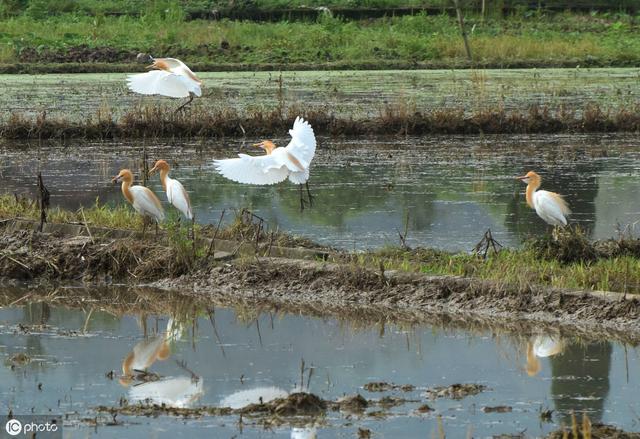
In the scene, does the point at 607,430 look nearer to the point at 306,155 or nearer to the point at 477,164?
the point at 306,155

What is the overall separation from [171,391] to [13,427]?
0.95 metres

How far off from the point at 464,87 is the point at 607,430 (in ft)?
68.0

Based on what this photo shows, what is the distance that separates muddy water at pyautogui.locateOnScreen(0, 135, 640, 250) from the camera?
37.2 feet

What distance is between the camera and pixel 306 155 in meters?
11.0

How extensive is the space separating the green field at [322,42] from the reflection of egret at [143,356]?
23902 mm

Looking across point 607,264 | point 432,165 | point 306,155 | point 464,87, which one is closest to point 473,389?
point 607,264

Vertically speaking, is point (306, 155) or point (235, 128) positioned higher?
point (306, 155)

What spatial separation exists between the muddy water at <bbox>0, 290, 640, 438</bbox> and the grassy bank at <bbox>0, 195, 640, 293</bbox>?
2.67ft

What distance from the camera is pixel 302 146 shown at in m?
11.0

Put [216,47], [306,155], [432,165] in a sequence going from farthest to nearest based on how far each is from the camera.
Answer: [216,47], [432,165], [306,155]

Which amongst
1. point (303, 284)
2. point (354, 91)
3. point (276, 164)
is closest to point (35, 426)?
point (303, 284)

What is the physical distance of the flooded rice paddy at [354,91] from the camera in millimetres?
21641

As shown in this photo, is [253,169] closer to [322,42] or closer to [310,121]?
[310,121]

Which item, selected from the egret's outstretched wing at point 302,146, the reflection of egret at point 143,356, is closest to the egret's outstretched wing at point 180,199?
the egret's outstretched wing at point 302,146
